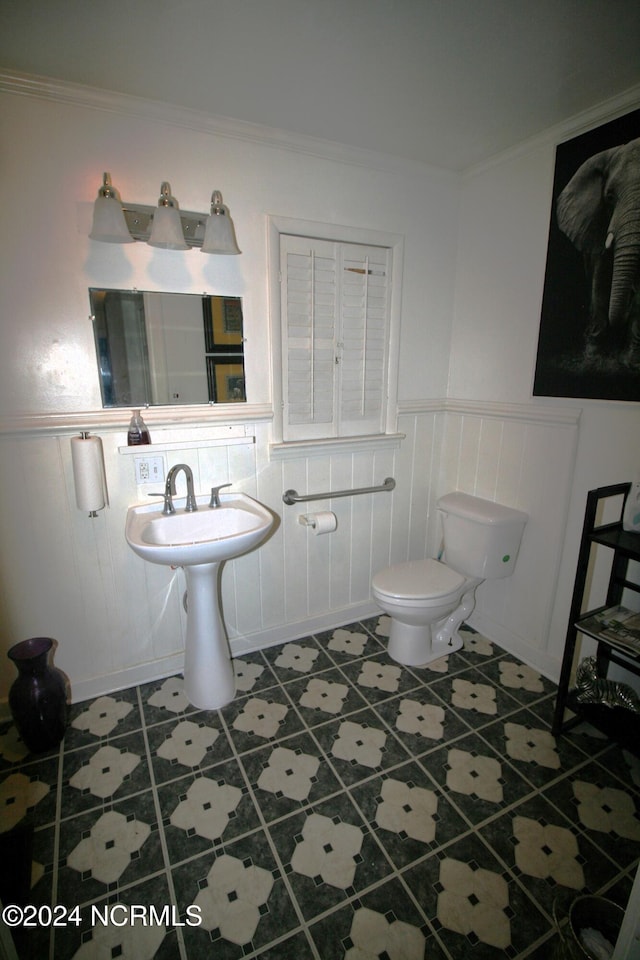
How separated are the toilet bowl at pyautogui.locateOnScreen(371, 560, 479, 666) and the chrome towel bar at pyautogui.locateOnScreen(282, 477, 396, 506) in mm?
A: 428

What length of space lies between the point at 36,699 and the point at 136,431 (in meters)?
1.09

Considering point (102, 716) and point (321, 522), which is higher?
point (321, 522)

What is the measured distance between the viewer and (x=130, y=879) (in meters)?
1.32

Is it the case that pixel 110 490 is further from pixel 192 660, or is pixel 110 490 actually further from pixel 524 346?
pixel 524 346

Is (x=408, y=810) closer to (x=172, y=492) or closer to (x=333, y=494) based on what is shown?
(x=333, y=494)

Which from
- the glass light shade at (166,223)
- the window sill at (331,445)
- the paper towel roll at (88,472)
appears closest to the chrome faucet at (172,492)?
the paper towel roll at (88,472)

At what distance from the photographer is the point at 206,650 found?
1.90 meters

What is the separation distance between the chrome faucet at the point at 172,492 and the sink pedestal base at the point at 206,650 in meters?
0.27

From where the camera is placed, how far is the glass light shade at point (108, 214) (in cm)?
153

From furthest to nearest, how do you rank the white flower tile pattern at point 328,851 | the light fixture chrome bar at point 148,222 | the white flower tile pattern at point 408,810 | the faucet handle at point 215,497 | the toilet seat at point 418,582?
the toilet seat at point 418,582, the faucet handle at point 215,497, the light fixture chrome bar at point 148,222, the white flower tile pattern at point 408,810, the white flower tile pattern at point 328,851

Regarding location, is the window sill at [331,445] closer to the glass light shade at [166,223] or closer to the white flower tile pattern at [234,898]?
the glass light shade at [166,223]

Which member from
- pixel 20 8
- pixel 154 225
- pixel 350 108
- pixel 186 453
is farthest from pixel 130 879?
pixel 350 108

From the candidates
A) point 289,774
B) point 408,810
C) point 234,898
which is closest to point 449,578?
point 408,810

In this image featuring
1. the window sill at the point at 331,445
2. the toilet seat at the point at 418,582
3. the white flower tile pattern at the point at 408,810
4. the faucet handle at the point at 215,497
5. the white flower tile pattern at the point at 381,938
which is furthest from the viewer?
the window sill at the point at 331,445
